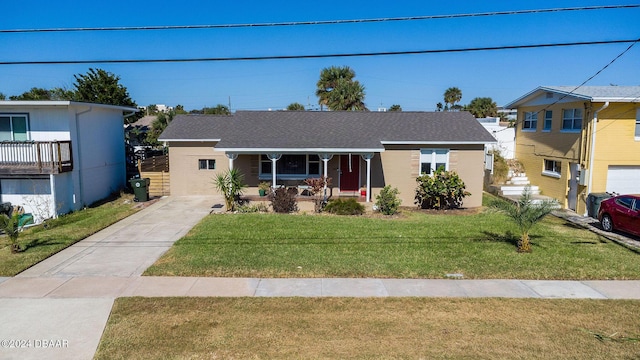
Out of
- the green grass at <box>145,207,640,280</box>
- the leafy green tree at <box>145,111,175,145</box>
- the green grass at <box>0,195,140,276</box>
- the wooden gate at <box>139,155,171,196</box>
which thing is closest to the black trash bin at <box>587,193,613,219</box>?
the green grass at <box>145,207,640,280</box>

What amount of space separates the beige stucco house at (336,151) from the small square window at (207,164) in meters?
0.05

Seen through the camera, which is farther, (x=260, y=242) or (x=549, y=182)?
(x=549, y=182)

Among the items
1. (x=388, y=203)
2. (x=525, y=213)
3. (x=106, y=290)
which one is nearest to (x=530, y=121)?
(x=388, y=203)

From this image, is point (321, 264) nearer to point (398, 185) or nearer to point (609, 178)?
point (398, 185)

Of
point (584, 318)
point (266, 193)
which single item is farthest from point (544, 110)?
point (584, 318)

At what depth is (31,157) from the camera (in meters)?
17.0

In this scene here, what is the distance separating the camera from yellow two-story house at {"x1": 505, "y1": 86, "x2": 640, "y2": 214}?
18.5 m

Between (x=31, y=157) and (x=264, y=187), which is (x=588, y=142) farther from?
(x=31, y=157)

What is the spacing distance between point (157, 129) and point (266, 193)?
24.4 m

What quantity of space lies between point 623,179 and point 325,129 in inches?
526

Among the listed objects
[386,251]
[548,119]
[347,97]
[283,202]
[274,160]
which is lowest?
[386,251]

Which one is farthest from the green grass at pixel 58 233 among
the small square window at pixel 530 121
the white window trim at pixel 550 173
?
the small square window at pixel 530 121

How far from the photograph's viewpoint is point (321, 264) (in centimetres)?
1074

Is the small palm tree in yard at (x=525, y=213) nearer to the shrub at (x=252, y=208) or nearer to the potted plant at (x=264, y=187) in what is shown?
the shrub at (x=252, y=208)
